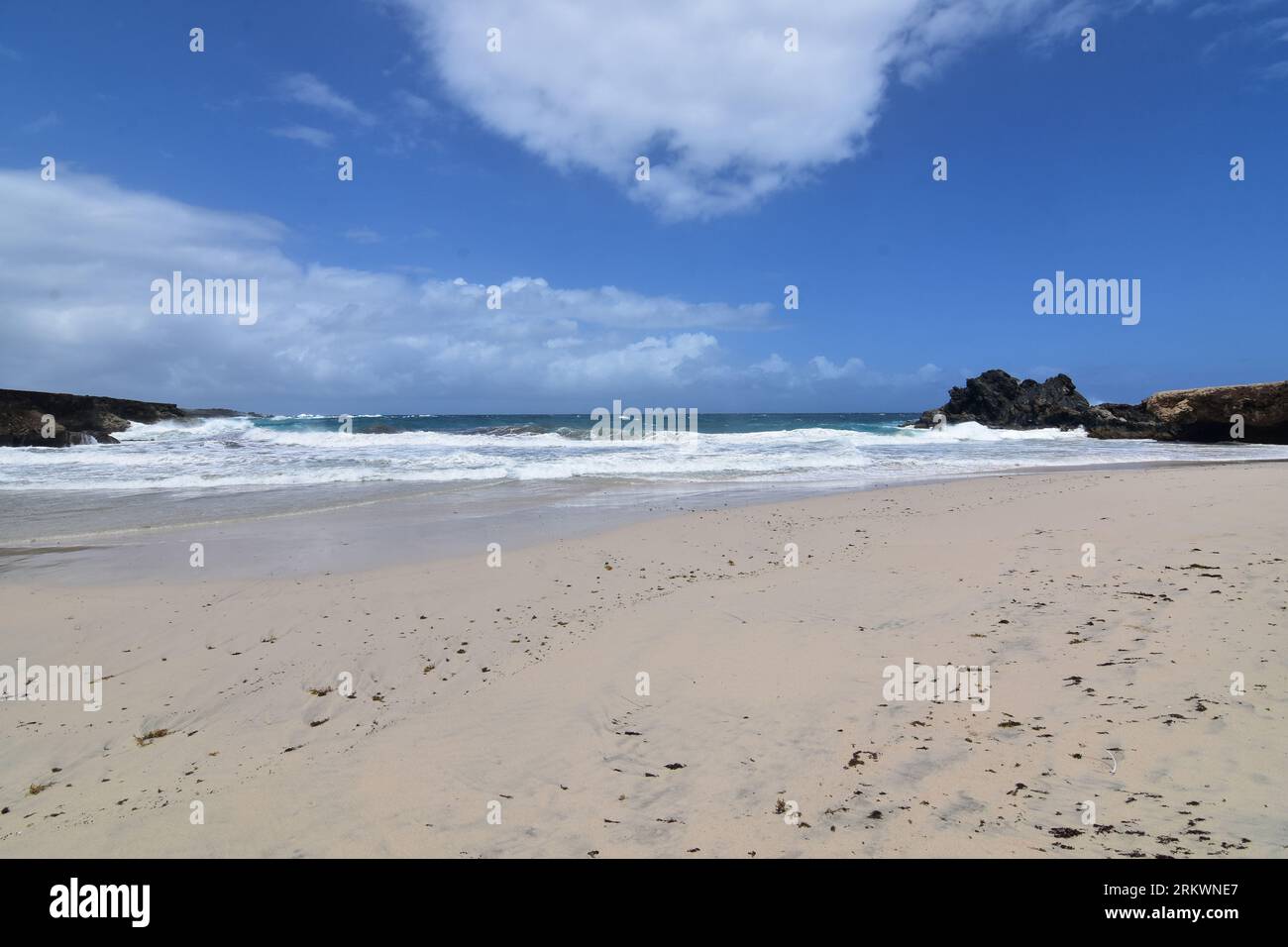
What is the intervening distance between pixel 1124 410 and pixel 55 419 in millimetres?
61664

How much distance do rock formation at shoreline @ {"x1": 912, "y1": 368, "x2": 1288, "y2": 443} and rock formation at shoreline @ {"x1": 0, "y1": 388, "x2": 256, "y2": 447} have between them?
52908mm

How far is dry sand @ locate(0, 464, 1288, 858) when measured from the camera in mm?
3049

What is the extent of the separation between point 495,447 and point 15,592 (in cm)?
2493

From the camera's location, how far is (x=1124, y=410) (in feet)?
137

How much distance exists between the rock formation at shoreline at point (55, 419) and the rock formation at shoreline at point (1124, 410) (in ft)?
174

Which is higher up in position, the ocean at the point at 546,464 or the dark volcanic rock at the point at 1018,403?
the dark volcanic rock at the point at 1018,403

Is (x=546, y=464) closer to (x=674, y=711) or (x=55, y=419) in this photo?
(x=674, y=711)

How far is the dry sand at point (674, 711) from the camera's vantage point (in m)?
3.05

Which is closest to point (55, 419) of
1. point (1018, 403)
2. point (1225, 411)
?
point (1225, 411)

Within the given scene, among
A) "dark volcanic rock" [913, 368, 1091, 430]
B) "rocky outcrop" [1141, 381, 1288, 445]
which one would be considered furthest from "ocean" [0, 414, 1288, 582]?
"dark volcanic rock" [913, 368, 1091, 430]

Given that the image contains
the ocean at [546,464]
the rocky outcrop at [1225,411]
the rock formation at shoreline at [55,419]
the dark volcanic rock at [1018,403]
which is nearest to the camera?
the ocean at [546,464]

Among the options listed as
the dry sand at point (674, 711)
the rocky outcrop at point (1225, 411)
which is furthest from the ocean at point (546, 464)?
the dry sand at point (674, 711)

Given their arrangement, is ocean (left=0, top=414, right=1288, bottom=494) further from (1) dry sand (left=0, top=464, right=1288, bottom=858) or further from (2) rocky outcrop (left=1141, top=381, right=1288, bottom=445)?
(1) dry sand (left=0, top=464, right=1288, bottom=858)

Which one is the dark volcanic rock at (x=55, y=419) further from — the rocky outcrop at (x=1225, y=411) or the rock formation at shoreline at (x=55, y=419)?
the rocky outcrop at (x=1225, y=411)
